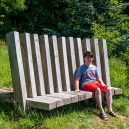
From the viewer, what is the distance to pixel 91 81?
6.19 meters

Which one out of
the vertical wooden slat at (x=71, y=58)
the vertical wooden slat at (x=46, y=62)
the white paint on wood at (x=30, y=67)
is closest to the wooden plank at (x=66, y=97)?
the vertical wooden slat at (x=46, y=62)

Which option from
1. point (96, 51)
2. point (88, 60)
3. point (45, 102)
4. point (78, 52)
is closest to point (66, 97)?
point (45, 102)

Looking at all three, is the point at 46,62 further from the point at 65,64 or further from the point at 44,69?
the point at 65,64

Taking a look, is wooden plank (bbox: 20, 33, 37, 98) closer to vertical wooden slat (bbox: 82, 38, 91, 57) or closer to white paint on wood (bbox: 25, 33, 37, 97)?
white paint on wood (bbox: 25, 33, 37, 97)

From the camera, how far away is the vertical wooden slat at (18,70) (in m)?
5.27

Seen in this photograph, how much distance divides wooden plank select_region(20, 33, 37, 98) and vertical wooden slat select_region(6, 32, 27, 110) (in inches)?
5.0

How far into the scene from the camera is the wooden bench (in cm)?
529

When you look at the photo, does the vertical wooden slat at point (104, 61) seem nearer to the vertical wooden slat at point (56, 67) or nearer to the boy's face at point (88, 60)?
the boy's face at point (88, 60)

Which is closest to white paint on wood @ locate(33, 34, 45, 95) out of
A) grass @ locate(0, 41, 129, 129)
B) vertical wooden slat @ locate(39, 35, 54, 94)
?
vertical wooden slat @ locate(39, 35, 54, 94)

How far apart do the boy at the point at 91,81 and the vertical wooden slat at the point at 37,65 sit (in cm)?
75

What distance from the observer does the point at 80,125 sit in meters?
5.27

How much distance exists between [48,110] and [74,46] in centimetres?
170

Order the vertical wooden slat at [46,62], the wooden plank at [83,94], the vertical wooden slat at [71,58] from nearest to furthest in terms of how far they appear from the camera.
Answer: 1. the wooden plank at [83,94]
2. the vertical wooden slat at [46,62]
3. the vertical wooden slat at [71,58]

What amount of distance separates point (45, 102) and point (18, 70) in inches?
29.4
